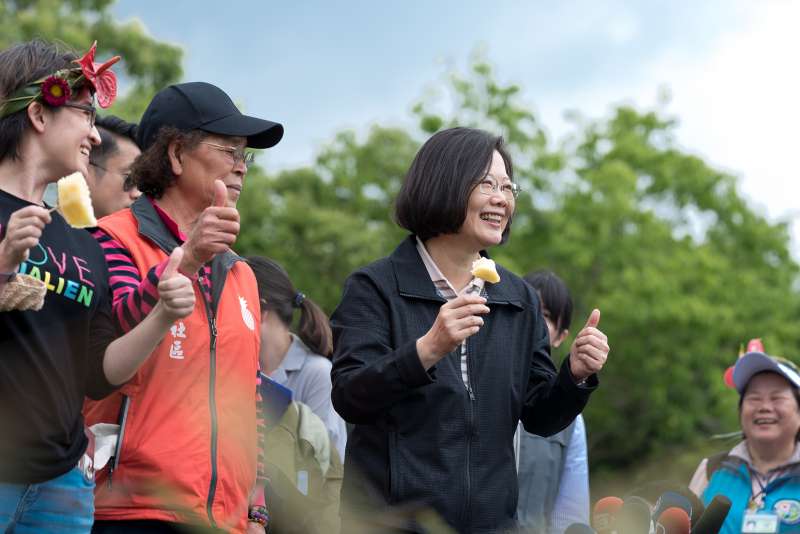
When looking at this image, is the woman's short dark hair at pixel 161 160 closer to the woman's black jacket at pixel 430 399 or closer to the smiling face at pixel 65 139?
the smiling face at pixel 65 139

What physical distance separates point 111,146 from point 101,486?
8.04 ft

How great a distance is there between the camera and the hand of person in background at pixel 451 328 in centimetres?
358

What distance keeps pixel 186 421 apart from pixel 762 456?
430 cm

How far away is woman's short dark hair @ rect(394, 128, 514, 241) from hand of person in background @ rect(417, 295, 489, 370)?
0.57 metres

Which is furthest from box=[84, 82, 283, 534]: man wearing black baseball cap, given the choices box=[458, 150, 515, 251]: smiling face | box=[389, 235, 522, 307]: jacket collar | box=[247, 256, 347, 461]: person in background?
box=[247, 256, 347, 461]: person in background

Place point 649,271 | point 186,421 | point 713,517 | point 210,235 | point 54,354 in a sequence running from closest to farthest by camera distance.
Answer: point 54,354 → point 210,235 → point 186,421 → point 713,517 → point 649,271

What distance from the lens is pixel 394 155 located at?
30000 millimetres

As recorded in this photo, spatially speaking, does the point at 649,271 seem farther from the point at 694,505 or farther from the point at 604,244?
the point at 694,505

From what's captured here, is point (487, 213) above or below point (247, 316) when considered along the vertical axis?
above

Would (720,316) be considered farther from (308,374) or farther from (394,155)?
(308,374)

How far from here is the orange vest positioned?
337cm

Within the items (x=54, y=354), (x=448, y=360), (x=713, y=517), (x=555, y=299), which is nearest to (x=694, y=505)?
(x=713, y=517)

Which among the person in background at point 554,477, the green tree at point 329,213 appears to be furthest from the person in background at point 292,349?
the green tree at point 329,213

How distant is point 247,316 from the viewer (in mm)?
3836
